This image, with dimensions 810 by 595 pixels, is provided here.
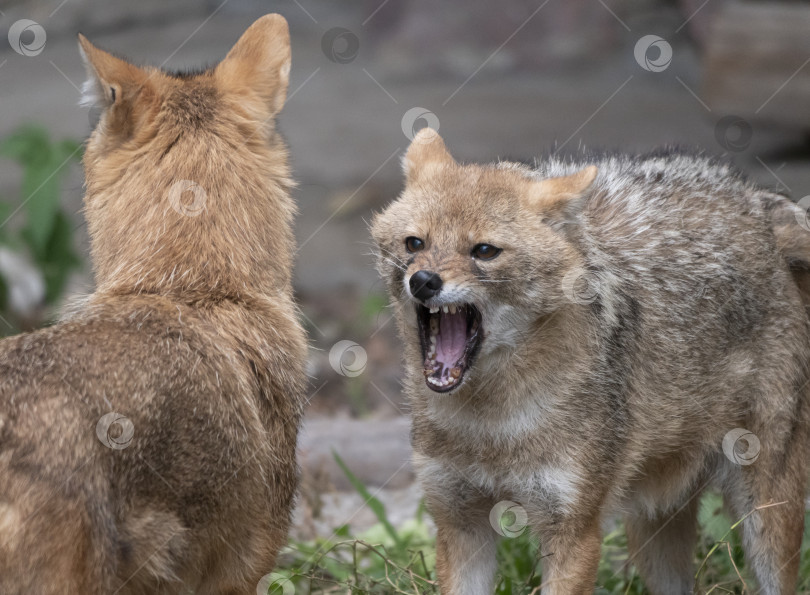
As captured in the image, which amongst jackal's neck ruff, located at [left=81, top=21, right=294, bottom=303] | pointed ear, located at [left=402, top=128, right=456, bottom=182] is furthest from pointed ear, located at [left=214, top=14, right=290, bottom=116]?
pointed ear, located at [left=402, top=128, right=456, bottom=182]

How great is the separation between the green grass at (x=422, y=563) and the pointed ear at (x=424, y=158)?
184cm

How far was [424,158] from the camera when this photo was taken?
15.7 ft

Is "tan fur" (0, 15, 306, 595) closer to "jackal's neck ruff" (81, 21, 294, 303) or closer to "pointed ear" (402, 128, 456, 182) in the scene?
"jackal's neck ruff" (81, 21, 294, 303)

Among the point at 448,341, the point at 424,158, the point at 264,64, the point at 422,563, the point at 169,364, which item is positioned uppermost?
the point at 264,64

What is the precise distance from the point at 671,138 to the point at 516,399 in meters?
9.02

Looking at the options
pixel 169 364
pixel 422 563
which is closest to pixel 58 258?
pixel 422 563

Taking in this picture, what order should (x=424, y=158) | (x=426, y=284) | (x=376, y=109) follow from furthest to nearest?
(x=376, y=109), (x=424, y=158), (x=426, y=284)

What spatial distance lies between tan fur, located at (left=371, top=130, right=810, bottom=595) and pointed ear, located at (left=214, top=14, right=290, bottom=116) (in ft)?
2.25

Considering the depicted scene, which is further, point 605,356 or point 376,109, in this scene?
point 376,109

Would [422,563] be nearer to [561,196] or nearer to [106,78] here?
[561,196]

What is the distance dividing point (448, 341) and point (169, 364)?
122 centimetres

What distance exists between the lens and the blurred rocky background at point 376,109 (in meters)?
7.71

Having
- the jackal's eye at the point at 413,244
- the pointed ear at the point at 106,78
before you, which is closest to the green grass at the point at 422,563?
the jackal's eye at the point at 413,244

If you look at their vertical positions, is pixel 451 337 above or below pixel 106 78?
below
